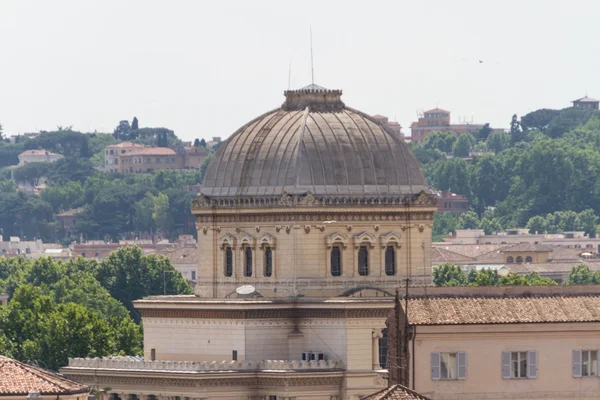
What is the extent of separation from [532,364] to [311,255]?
2448 centimetres

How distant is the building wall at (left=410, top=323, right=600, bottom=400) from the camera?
9931 cm

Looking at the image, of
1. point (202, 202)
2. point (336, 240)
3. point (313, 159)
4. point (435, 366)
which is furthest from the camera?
point (202, 202)

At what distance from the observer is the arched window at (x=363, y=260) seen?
12556 centimetres

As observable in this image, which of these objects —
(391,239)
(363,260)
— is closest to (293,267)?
(363,260)

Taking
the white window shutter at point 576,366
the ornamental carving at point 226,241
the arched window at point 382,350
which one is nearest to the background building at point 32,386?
the white window shutter at point 576,366

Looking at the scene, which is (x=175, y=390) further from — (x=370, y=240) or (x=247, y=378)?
(x=370, y=240)

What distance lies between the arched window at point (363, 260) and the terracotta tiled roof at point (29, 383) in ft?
99.0

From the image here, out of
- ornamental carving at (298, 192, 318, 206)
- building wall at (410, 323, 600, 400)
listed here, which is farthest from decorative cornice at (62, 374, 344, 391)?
building wall at (410, 323, 600, 400)

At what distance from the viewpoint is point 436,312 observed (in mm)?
101000

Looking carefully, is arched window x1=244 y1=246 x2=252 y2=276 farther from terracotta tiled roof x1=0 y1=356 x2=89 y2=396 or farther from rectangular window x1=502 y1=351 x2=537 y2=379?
terracotta tiled roof x1=0 y1=356 x2=89 y2=396

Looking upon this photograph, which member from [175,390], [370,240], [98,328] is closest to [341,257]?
[370,240]

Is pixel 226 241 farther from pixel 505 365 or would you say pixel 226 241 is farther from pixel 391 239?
pixel 505 365

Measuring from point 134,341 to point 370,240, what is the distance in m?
26.4

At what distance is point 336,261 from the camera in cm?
12519
